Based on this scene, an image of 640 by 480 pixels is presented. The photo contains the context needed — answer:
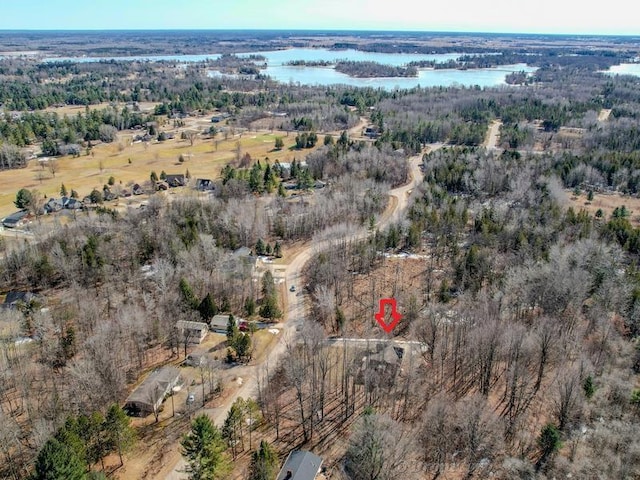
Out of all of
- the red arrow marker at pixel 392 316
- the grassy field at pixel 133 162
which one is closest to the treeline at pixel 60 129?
the grassy field at pixel 133 162

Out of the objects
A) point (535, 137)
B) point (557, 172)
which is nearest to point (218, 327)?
point (557, 172)

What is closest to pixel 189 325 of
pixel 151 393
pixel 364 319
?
pixel 151 393

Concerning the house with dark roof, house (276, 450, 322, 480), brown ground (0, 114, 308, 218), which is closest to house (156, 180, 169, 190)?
brown ground (0, 114, 308, 218)

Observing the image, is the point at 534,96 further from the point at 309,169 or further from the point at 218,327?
the point at 218,327

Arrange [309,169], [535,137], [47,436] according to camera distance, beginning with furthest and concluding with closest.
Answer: [535,137] → [309,169] → [47,436]

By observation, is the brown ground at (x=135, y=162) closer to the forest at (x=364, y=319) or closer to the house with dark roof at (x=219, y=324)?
the forest at (x=364, y=319)

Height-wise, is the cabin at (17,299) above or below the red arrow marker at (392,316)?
above
